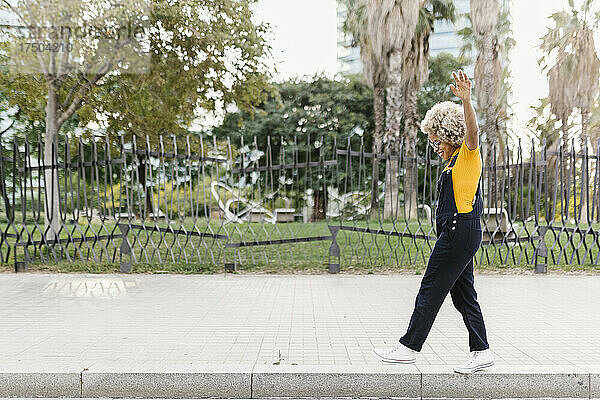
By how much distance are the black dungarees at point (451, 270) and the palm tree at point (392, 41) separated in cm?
1497

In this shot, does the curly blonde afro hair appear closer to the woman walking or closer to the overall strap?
the woman walking

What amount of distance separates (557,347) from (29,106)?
1239 cm

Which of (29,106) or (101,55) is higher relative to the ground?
(101,55)

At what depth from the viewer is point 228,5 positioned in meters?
12.0

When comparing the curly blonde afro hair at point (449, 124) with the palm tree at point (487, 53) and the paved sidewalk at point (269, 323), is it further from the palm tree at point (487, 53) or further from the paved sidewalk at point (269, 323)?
the palm tree at point (487, 53)

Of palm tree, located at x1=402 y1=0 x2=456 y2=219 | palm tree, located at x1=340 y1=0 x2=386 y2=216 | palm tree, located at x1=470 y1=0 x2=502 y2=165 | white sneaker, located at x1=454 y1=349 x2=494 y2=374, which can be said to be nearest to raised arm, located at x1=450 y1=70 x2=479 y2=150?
white sneaker, located at x1=454 y1=349 x2=494 y2=374

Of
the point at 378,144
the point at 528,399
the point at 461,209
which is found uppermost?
the point at 378,144

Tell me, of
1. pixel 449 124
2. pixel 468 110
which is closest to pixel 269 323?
pixel 449 124

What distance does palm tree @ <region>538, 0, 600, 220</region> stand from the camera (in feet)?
76.8

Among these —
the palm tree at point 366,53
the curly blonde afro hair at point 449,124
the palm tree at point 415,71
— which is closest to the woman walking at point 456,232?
the curly blonde afro hair at point 449,124

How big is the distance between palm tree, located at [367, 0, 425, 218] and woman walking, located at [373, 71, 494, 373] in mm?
14927

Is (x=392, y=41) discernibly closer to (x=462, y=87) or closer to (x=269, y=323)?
(x=269, y=323)

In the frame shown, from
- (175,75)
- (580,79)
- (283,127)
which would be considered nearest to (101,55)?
(175,75)

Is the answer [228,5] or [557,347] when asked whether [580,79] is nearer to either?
[228,5]
